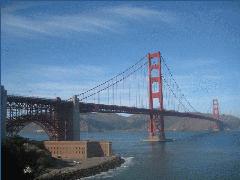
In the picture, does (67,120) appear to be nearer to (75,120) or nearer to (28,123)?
(75,120)

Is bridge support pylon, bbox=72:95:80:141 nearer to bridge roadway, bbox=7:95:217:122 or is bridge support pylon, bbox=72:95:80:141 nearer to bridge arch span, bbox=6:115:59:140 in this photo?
bridge roadway, bbox=7:95:217:122

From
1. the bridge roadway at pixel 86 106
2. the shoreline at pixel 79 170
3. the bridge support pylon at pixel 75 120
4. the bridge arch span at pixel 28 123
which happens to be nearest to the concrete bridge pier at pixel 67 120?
the bridge support pylon at pixel 75 120

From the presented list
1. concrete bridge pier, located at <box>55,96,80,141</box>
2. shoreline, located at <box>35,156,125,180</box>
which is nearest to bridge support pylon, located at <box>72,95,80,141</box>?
concrete bridge pier, located at <box>55,96,80,141</box>

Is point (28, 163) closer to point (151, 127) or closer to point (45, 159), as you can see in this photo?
point (45, 159)

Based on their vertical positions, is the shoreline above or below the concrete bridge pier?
below

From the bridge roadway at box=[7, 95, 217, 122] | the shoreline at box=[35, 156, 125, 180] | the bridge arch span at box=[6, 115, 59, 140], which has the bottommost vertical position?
the shoreline at box=[35, 156, 125, 180]

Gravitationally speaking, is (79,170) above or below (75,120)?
below

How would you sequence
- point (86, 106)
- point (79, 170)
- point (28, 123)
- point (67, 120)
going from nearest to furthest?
point (79, 170) → point (28, 123) → point (67, 120) → point (86, 106)

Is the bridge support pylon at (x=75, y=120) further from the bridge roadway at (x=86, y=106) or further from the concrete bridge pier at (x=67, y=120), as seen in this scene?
the bridge roadway at (x=86, y=106)

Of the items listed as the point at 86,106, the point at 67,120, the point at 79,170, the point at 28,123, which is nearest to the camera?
the point at 79,170

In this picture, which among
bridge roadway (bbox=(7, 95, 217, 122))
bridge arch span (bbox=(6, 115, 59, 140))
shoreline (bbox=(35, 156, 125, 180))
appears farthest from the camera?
bridge roadway (bbox=(7, 95, 217, 122))

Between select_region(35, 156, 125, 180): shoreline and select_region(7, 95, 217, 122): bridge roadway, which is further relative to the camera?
select_region(7, 95, 217, 122): bridge roadway

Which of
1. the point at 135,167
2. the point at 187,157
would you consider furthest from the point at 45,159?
the point at 187,157

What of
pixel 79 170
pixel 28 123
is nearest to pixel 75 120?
pixel 28 123
